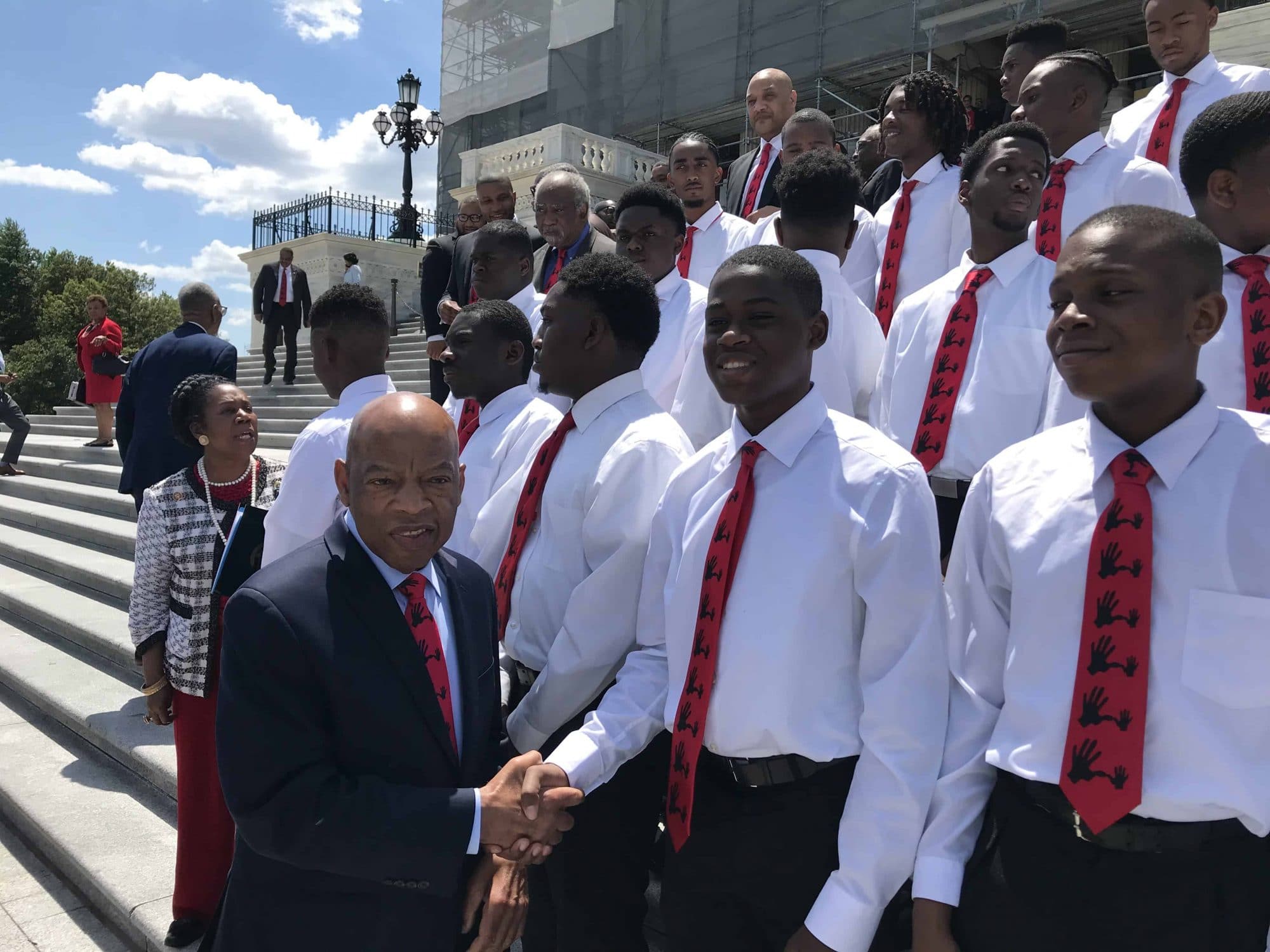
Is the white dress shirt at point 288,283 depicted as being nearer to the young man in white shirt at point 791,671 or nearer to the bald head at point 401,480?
the bald head at point 401,480

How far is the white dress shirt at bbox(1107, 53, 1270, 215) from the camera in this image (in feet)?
14.2

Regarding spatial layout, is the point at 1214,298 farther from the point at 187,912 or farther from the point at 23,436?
the point at 23,436

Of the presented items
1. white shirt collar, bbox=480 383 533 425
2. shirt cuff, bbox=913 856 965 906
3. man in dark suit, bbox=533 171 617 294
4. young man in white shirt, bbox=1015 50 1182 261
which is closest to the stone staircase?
white shirt collar, bbox=480 383 533 425

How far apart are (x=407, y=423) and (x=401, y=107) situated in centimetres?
1900

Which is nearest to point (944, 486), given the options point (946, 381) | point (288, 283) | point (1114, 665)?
point (946, 381)

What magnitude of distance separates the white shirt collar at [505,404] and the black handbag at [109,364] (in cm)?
1006

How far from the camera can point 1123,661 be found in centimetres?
161

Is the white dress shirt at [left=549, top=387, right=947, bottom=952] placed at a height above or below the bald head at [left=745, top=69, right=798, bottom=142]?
below

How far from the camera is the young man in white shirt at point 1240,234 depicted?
2.33 metres

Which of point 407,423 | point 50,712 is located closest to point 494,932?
point 407,423

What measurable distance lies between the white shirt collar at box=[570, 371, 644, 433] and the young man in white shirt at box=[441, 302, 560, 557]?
42 cm

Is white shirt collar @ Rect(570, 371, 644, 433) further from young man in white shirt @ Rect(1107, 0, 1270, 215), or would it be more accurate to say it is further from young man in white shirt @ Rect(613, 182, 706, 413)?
young man in white shirt @ Rect(1107, 0, 1270, 215)

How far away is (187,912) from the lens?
3.53m

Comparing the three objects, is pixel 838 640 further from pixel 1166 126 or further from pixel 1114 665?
pixel 1166 126
